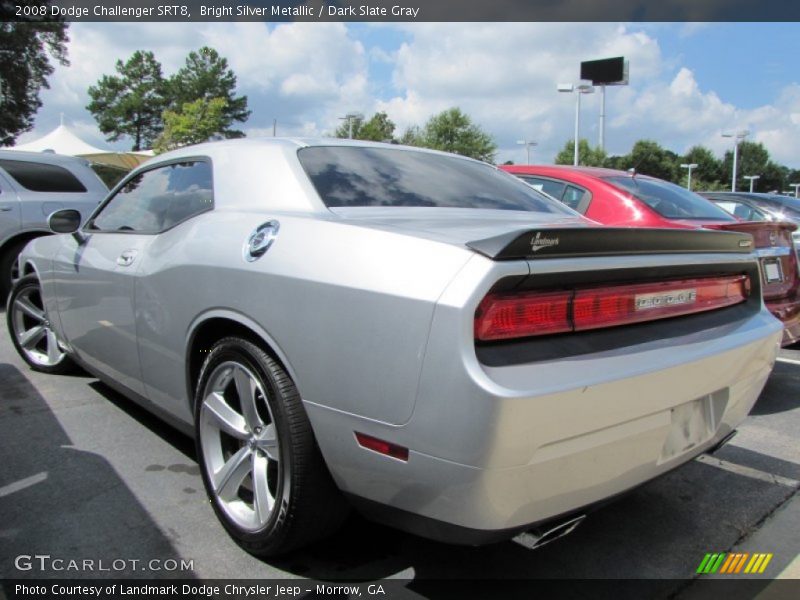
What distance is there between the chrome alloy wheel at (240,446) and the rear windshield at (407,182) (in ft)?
2.48

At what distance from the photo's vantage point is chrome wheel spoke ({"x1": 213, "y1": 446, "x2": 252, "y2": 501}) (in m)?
2.32

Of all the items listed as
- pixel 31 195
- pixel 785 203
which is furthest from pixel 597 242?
pixel 785 203

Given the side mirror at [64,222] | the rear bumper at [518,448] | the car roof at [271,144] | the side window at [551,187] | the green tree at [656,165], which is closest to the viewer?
the rear bumper at [518,448]

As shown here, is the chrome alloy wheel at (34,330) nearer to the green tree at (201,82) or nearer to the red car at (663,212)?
the red car at (663,212)

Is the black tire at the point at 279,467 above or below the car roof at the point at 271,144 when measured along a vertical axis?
below

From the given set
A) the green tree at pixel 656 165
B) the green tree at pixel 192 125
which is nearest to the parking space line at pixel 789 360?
the green tree at pixel 192 125

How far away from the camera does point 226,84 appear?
232 ft

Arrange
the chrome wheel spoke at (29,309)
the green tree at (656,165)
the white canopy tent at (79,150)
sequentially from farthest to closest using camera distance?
the green tree at (656,165) → the white canopy tent at (79,150) → the chrome wheel spoke at (29,309)

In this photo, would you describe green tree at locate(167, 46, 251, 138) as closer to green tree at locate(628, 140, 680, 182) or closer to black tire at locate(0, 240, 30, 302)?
green tree at locate(628, 140, 680, 182)

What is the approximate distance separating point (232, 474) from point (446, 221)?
1217 mm

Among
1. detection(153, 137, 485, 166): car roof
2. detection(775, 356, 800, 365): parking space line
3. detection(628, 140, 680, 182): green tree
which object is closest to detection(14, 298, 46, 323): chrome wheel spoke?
detection(153, 137, 485, 166): car roof

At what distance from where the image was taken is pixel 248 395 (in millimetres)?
2240

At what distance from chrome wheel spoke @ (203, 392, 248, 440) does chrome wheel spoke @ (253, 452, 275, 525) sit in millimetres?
113

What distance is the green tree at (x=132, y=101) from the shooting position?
70750 mm
